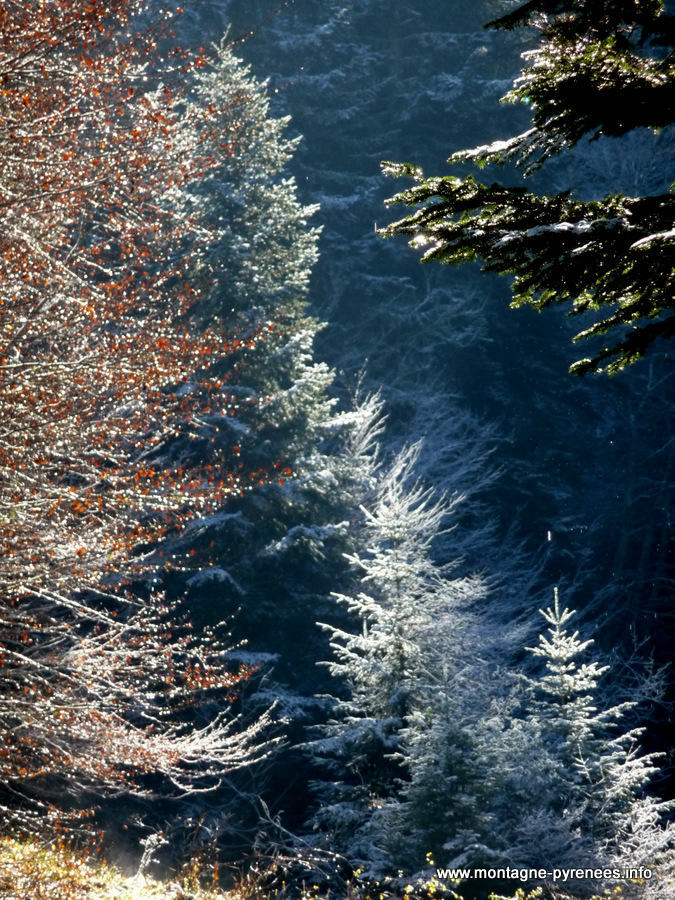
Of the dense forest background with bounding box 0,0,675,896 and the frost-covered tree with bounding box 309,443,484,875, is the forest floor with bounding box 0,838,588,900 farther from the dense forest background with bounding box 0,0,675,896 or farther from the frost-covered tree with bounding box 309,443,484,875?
the frost-covered tree with bounding box 309,443,484,875

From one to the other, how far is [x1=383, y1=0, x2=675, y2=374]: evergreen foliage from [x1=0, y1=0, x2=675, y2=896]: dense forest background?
51cm

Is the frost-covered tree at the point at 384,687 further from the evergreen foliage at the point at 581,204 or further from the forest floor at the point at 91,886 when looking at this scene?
the evergreen foliage at the point at 581,204

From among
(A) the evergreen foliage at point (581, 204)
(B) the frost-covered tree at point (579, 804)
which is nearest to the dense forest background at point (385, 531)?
(B) the frost-covered tree at point (579, 804)

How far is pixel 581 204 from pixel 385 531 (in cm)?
812

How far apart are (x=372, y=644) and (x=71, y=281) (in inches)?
248

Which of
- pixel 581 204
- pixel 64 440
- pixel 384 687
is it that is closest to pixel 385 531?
pixel 384 687

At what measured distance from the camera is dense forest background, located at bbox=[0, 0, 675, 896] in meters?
8.21

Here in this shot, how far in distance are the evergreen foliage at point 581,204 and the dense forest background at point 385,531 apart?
506 millimetres

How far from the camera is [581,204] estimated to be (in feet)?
6.38

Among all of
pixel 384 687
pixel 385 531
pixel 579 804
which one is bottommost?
pixel 579 804

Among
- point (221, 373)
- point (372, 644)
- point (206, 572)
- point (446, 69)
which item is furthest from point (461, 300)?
point (372, 644)

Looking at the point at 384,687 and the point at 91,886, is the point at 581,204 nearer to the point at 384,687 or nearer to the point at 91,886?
the point at 91,886

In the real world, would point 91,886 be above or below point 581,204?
below

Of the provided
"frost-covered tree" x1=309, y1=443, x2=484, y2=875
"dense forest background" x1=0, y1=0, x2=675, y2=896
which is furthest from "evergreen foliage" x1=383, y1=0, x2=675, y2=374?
"frost-covered tree" x1=309, y1=443, x2=484, y2=875
